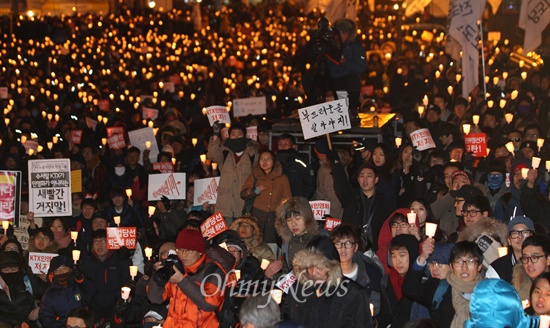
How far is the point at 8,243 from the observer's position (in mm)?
10578

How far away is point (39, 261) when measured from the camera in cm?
1077

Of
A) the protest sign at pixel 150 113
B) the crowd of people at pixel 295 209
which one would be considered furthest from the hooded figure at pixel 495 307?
the protest sign at pixel 150 113

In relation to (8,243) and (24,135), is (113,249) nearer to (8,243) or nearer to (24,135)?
(8,243)

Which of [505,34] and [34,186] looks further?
[505,34]

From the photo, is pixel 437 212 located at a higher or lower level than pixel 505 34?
lower

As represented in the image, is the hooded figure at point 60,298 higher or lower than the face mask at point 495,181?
Answer: lower

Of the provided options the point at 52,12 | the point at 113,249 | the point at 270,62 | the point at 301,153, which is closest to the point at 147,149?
the point at 301,153

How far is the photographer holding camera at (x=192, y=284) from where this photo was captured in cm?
754

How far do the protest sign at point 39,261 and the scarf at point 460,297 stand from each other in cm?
467

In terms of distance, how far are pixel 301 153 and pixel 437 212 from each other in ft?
8.51

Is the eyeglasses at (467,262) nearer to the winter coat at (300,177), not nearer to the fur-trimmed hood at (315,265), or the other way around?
the fur-trimmed hood at (315,265)

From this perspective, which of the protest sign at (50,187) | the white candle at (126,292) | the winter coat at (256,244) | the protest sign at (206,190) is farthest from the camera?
the protest sign at (206,190)

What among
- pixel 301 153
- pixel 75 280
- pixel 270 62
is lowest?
pixel 75 280

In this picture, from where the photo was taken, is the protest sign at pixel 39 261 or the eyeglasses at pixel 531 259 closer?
the eyeglasses at pixel 531 259
